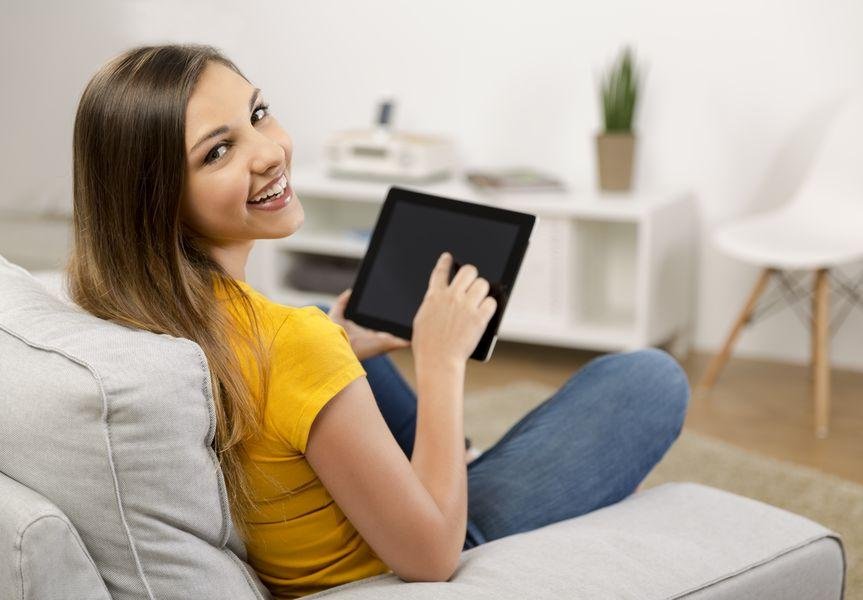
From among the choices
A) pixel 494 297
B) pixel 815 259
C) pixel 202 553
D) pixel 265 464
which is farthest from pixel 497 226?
pixel 815 259

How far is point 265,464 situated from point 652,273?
7.83ft

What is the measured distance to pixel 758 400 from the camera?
3.26 metres

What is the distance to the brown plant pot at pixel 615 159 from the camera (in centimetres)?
358

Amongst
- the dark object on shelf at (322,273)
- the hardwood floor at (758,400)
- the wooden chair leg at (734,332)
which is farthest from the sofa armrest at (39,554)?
the dark object on shelf at (322,273)

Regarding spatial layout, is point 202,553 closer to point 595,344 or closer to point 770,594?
Answer: point 770,594

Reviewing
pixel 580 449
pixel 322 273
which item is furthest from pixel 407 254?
pixel 322 273

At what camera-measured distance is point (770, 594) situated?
4.41 ft

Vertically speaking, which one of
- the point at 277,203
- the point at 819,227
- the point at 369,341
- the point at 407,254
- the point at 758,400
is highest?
the point at 277,203

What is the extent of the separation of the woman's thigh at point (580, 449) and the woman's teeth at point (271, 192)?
1.62 ft

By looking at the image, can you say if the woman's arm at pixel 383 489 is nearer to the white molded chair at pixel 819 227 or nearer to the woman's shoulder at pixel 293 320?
the woman's shoulder at pixel 293 320

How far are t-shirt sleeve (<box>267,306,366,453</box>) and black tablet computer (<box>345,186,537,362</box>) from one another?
0.43 metres

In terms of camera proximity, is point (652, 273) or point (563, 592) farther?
point (652, 273)

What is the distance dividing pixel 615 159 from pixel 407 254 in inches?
80.4

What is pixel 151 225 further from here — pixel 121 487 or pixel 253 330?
pixel 121 487
